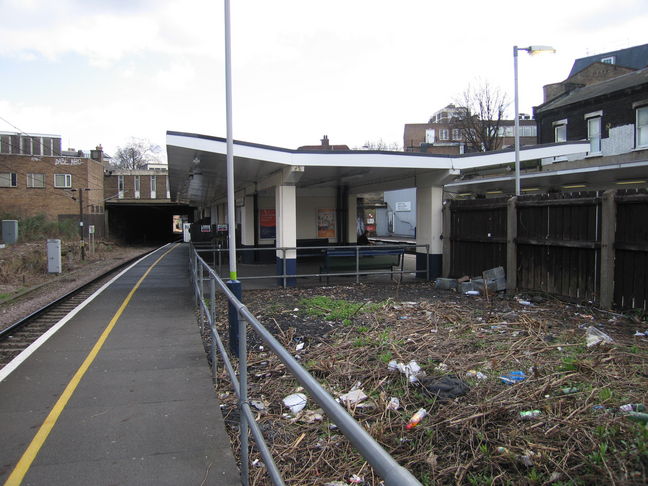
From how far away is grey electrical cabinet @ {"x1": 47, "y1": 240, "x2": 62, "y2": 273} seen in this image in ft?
61.2

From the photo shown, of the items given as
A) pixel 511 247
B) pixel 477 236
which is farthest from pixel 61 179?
pixel 511 247

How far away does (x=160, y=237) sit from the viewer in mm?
74312

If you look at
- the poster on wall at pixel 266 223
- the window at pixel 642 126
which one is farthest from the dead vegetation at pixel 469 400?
the window at pixel 642 126

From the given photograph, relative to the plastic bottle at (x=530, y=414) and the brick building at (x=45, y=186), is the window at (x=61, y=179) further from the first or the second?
the plastic bottle at (x=530, y=414)

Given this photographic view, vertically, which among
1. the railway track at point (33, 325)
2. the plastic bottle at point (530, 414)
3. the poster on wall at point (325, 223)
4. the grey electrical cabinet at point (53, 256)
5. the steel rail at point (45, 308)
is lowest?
the railway track at point (33, 325)

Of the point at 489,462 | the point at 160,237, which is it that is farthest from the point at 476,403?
the point at 160,237

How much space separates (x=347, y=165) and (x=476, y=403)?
915 cm

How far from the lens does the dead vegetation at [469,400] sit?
3.23 m

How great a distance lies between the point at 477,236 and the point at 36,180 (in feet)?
144

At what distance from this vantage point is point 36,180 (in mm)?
44188

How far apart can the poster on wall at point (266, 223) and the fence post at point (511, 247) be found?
10893 millimetres

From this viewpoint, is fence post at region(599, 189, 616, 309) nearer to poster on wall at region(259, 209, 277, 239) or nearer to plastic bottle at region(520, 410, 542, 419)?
plastic bottle at region(520, 410, 542, 419)

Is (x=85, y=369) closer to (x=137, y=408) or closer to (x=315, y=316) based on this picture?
(x=137, y=408)

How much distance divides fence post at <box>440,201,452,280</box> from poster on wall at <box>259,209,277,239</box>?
27.1 ft
